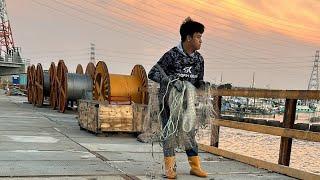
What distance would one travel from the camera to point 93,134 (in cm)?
987

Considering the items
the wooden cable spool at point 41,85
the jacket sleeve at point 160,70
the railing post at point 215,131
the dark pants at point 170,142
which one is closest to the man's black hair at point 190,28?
the jacket sleeve at point 160,70

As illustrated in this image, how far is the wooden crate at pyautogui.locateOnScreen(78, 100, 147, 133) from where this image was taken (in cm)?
952

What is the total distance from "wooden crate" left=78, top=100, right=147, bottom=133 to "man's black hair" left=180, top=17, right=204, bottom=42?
4.57 meters

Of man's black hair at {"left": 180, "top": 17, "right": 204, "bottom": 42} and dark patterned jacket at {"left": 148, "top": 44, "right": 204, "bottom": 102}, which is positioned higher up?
man's black hair at {"left": 180, "top": 17, "right": 204, "bottom": 42}

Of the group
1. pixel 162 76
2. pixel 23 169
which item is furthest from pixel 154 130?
pixel 23 169

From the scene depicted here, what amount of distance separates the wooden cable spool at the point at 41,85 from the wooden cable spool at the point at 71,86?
3.42 m

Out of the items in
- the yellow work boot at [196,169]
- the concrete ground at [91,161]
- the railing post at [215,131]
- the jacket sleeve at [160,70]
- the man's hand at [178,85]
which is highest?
the jacket sleeve at [160,70]

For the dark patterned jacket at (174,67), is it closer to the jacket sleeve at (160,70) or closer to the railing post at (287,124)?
the jacket sleeve at (160,70)

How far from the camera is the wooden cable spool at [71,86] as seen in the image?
674 inches

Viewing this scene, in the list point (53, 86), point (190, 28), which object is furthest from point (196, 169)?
point (53, 86)

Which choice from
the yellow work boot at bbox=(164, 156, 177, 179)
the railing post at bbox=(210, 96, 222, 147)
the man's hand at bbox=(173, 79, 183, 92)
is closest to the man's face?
the man's hand at bbox=(173, 79, 183, 92)

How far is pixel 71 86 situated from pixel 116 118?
25.8 ft

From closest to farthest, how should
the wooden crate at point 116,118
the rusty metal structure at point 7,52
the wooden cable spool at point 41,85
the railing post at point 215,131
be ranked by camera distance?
the railing post at point 215,131 → the wooden crate at point 116,118 → the wooden cable spool at point 41,85 → the rusty metal structure at point 7,52

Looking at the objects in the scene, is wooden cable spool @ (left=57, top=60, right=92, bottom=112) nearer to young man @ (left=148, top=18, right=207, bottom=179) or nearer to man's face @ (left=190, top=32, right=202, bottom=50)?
young man @ (left=148, top=18, right=207, bottom=179)
